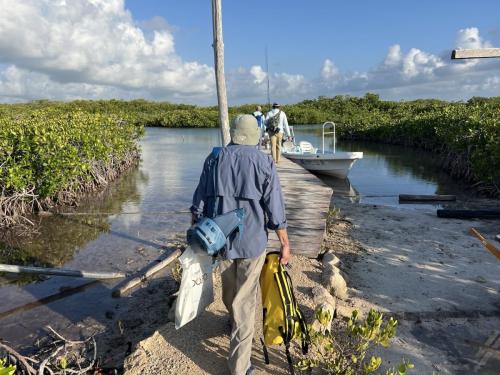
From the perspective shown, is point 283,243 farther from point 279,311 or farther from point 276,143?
point 276,143

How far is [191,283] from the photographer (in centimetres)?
334

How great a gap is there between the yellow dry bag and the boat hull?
505 inches

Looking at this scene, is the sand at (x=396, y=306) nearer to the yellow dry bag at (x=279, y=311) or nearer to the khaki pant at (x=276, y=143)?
the yellow dry bag at (x=279, y=311)

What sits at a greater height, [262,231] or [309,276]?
[262,231]

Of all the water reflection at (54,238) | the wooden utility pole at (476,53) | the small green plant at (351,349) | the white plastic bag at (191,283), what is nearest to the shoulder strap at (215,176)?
the white plastic bag at (191,283)

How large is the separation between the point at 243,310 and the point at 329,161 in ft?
44.1

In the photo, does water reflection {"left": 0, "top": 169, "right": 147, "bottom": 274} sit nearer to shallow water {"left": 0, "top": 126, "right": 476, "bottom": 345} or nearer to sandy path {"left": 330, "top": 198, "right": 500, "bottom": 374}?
shallow water {"left": 0, "top": 126, "right": 476, "bottom": 345}

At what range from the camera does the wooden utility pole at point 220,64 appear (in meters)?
6.43

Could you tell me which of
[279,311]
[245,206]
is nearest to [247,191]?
[245,206]

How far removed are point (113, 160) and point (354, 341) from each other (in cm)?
1566

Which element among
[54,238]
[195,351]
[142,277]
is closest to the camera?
[195,351]

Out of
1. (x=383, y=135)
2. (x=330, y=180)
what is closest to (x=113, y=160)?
(x=330, y=180)

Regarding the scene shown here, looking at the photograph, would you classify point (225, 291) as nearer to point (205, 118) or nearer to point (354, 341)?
point (354, 341)

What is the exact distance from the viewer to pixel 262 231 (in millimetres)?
3309
